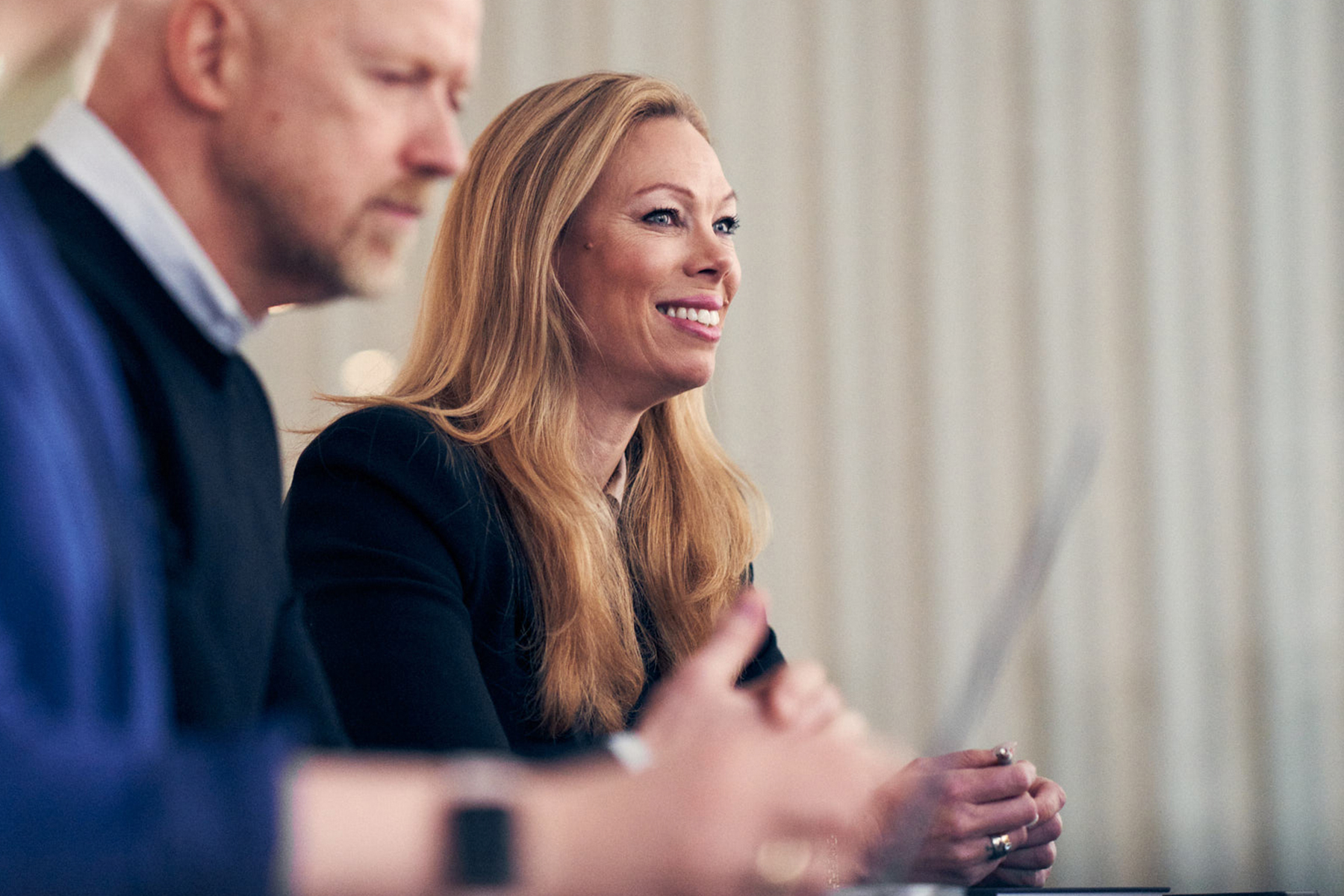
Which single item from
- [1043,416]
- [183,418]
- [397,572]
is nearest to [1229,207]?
[1043,416]

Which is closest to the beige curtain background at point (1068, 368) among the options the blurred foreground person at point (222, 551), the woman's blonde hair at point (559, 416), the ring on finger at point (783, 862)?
the woman's blonde hair at point (559, 416)

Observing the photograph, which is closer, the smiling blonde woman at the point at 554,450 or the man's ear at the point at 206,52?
the man's ear at the point at 206,52

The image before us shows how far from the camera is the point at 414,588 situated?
1045 mm

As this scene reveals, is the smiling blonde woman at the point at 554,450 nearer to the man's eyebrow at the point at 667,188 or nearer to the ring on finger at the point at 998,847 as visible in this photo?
the man's eyebrow at the point at 667,188

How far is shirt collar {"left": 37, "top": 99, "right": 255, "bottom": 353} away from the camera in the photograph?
53 cm

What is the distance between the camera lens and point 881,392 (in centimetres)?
273

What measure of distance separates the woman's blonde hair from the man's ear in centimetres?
70

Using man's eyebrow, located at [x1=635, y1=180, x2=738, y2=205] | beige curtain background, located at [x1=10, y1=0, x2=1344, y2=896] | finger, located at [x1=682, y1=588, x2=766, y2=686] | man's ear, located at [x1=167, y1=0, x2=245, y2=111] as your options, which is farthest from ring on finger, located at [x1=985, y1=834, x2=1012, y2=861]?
beige curtain background, located at [x1=10, y1=0, x2=1344, y2=896]

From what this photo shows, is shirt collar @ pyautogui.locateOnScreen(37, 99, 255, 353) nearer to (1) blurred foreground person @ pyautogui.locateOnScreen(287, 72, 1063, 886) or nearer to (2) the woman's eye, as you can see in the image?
(1) blurred foreground person @ pyautogui.locateOnScreen(287, 72, 1063, 886)

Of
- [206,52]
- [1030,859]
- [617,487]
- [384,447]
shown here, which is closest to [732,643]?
[206,52]

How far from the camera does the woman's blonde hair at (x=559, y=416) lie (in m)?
1.23

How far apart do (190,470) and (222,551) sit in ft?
0.17

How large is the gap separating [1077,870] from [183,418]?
8.37ft

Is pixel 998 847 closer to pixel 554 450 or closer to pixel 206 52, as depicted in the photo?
pixel 554 450
